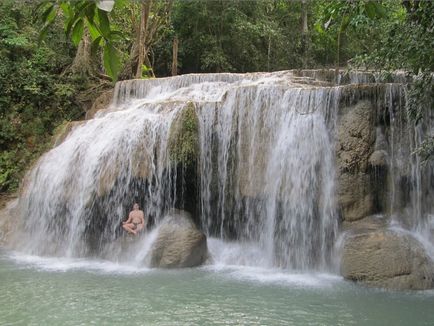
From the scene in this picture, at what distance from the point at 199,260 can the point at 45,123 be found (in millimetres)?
7485

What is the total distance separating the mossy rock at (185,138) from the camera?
9.77 metres

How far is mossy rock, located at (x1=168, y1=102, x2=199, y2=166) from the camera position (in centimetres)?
977

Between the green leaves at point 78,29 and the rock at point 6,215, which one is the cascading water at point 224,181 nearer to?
the rock at point 6,215

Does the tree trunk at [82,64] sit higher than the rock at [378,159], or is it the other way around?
the tree trunk at [82,64]

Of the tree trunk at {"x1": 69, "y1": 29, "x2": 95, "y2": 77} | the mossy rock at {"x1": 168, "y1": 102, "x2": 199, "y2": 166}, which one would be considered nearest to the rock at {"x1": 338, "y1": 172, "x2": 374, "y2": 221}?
the mossy rock at {"x1": 168, "y1": 102, "x2": 199, "y2": 166}

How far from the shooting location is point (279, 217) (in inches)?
360

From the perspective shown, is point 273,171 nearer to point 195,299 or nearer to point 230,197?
point 230,197

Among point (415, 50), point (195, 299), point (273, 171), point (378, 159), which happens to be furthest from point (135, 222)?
point (415, 50)

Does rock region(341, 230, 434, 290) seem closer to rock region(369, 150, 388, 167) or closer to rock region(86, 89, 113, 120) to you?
rock region(369, 150, 388, 167)

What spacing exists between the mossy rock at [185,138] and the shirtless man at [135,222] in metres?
1.21

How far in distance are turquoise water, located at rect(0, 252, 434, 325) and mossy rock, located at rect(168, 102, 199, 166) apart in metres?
2.36

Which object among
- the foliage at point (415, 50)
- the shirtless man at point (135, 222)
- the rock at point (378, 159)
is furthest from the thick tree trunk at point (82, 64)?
the foliage at point (415, 50)

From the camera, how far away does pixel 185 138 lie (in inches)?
387

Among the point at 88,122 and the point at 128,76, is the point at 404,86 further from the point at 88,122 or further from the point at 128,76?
the point at 128,76
